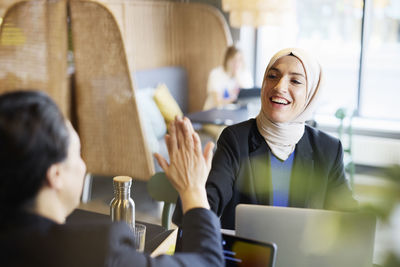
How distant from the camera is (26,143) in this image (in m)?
0.76

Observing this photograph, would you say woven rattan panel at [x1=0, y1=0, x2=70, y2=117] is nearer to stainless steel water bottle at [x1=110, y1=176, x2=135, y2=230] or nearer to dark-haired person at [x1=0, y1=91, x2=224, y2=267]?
stainless steel water bottle at [x1=110, y1=176, x2=135, y2=230]

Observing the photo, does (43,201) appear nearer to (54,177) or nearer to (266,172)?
(54,177)

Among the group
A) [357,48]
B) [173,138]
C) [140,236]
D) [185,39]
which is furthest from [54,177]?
[357,48]

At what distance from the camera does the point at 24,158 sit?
77 centimetres

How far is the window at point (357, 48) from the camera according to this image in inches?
211

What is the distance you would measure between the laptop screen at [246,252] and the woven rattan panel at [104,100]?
269 cm

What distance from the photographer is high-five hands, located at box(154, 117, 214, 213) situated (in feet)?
3.27

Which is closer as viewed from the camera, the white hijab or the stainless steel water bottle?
the stainless steel water bottle

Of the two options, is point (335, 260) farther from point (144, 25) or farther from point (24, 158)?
point (144, 25)

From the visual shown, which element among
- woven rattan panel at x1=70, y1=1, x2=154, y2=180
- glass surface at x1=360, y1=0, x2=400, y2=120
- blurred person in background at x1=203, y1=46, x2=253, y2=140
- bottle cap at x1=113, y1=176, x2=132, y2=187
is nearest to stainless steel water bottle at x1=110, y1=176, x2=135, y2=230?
bottle cap at x1=113, y1=176, x2=132, y2=187

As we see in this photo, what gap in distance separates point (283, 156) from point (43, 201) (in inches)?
43.5

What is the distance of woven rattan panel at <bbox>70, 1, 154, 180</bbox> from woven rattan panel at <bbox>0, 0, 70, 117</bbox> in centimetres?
13

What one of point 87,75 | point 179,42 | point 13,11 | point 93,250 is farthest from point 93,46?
point 93,250

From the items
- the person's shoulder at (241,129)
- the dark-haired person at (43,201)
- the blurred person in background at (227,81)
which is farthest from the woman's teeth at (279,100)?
the blurred person in background at (227,81)
